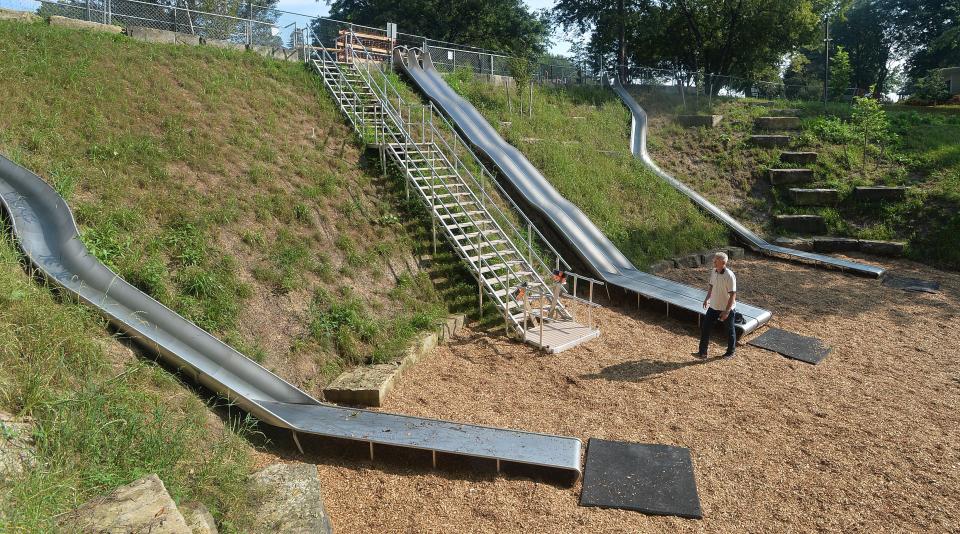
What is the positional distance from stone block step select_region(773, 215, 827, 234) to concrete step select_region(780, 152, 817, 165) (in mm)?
2545

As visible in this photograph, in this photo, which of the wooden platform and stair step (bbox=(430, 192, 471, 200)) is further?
stair step (bbox=(430, 192, 471, 200))

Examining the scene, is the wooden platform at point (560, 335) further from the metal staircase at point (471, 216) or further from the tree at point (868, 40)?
the tree at point (868, 40)

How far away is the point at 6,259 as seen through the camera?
5777mm

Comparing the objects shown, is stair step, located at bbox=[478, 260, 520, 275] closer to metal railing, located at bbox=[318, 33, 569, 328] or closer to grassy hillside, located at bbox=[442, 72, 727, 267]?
metal railing, located at bbox=[318, 33, 569, 328]

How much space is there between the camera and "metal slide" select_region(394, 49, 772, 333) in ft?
33.8

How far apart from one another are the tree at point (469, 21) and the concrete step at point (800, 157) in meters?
21.2

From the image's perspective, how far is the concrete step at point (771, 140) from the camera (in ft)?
61.7

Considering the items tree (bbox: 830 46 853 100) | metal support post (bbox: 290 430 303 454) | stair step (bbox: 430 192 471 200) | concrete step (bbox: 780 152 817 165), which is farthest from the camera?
tree (bbox: 830 46 853 100)

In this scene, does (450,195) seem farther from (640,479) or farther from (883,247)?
(883,247)

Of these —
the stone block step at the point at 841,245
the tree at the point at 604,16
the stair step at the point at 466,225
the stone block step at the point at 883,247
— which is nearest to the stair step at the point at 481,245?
the stair step at the point at 466,225

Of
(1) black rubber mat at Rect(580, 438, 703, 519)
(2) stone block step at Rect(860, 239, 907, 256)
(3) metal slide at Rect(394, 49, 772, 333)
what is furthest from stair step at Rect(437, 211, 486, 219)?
(2) stone block step at Rect(860, 239, 907, 256)

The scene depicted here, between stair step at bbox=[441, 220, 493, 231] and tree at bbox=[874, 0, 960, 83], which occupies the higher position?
tree at bbox=[874, 0, 960, 83]

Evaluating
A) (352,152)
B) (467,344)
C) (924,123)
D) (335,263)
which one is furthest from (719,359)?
(924,123)

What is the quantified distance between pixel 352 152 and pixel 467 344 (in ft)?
15.3
